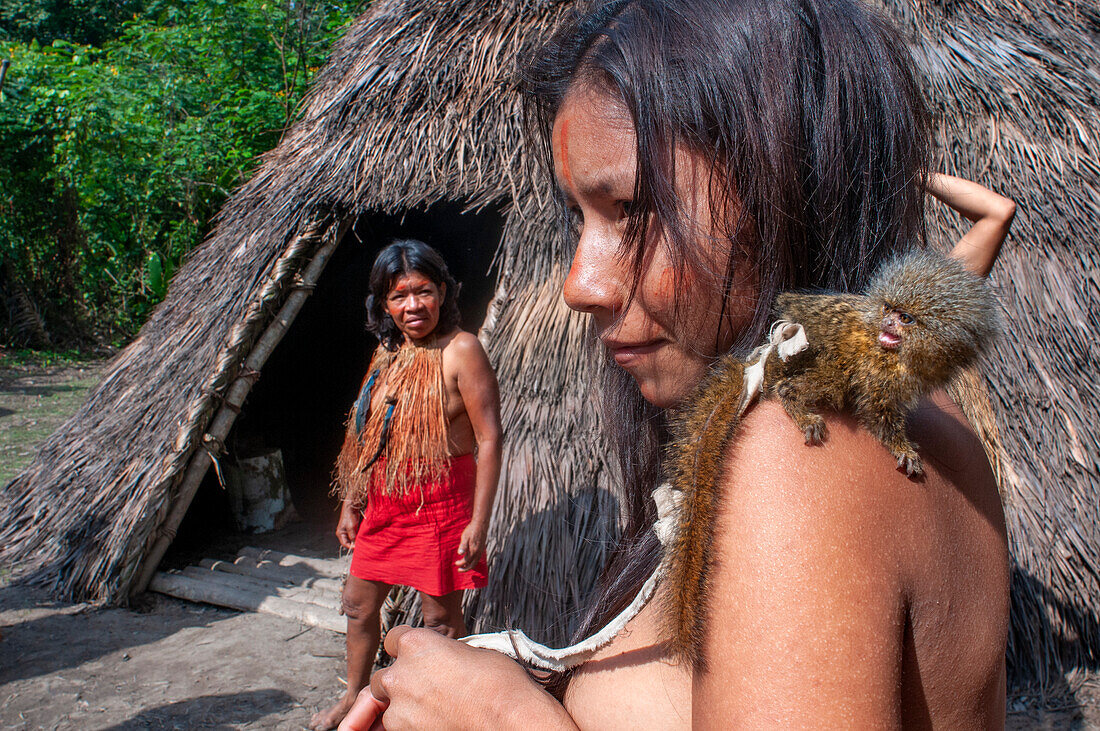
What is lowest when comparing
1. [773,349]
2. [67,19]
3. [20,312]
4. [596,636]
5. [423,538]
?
[423,538]

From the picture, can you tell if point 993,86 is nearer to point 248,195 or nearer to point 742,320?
point 742,320

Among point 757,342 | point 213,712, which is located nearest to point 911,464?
point 757,342

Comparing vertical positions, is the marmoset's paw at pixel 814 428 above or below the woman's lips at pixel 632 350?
below

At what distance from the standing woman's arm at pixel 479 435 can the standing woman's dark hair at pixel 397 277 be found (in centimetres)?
23

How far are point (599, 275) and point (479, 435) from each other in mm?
2956

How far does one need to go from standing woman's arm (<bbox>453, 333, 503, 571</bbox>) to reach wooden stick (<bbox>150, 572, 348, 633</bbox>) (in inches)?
64.9

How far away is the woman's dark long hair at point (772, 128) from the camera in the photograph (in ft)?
2.93

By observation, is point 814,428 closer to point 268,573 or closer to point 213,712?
point 213,712

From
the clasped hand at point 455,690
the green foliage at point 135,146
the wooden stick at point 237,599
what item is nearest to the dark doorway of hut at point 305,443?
the wooden stick at point 237,599

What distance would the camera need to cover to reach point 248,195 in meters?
6.16

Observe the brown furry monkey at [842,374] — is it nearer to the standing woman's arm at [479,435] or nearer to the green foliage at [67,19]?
the standing woman's arm at [479,435]

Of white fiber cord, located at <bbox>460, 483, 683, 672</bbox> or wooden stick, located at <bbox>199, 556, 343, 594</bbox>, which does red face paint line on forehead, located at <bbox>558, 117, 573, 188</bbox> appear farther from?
wooden stick, located at <bbox>199, 556, 343, 594</bbox>

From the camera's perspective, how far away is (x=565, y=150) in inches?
40.6

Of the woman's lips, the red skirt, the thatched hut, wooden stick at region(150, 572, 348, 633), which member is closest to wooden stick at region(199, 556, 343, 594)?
wooden stick at region(150, 572, 348, 633)
